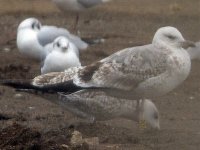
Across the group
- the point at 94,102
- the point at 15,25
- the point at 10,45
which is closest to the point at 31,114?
the point at 94,102

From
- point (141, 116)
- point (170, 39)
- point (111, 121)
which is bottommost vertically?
point (111, 121)

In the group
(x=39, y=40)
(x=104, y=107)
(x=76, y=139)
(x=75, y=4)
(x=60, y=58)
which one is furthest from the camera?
(x=75, y=4)

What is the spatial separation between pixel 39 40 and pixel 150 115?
4.93 m

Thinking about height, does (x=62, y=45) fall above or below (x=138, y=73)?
below

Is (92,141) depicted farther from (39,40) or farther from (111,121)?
(39,40)

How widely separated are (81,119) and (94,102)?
2.98ft

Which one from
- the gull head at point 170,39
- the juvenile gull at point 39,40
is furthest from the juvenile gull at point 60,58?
the gull head at point 170,39

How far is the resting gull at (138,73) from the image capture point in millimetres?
8859

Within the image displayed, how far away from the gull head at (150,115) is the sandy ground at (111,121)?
0.12m

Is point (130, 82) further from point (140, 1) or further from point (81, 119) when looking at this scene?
point (140, 1)

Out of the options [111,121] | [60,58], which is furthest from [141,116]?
[60,58]

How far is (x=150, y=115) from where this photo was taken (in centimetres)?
955

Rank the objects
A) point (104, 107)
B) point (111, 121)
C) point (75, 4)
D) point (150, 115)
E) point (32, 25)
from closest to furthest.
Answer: point (104, 107) < point (150, 115) < point (111, 121) < point (32, 25) < point (75, 4)

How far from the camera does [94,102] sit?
30.0ft
